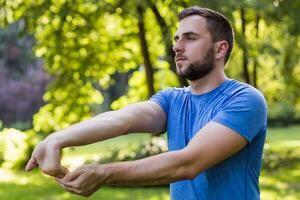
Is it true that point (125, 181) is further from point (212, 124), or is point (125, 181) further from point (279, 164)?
point (279, 164)

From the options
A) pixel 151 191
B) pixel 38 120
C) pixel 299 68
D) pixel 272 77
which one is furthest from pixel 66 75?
pixel 272 77

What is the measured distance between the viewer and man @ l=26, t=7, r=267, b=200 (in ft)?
5.68

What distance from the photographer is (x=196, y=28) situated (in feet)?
6.74

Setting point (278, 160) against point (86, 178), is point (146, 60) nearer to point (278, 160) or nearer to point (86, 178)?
point (278, 160)

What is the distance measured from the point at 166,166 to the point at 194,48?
520 millimetres

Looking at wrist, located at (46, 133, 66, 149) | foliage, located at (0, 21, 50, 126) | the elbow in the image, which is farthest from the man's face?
foliage, located at (0, 21, 50, 126)

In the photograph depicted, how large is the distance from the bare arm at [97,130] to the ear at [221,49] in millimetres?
318

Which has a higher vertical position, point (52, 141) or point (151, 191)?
point (52, 141)

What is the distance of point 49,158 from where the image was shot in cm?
177

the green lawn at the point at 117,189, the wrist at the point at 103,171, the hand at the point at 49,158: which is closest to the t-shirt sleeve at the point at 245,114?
the wrist at the point at 103,171

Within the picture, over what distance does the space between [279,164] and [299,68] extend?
5.32 metres

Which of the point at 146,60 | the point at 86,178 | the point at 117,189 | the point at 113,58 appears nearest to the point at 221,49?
the point at 86,178

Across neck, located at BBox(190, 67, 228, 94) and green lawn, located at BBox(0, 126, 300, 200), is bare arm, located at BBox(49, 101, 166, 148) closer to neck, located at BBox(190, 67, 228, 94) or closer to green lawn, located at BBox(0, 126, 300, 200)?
neck, located at BBox(190, 67, 228, 94)

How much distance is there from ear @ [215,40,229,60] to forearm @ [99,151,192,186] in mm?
506
